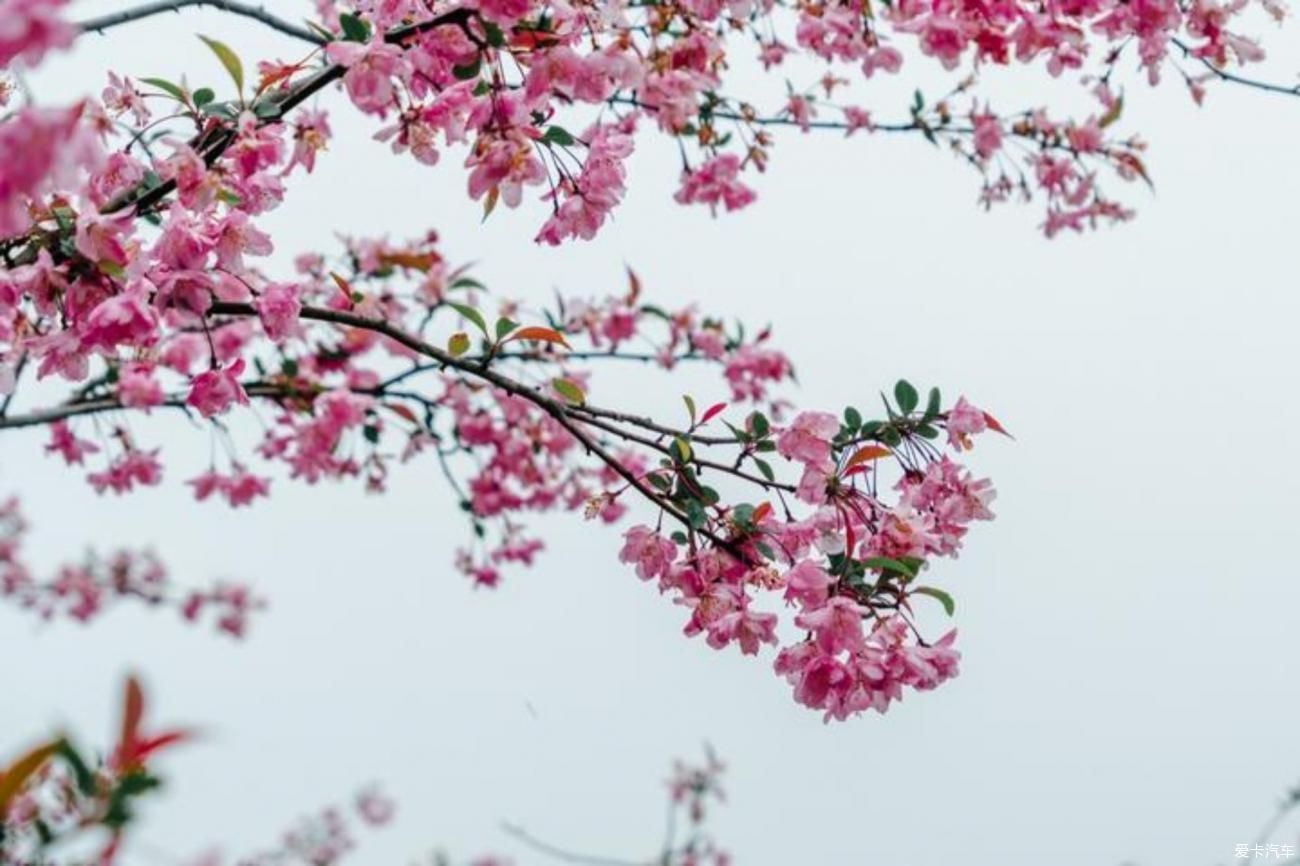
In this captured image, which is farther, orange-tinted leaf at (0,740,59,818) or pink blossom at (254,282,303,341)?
pink blossom at (254,282,303,341)

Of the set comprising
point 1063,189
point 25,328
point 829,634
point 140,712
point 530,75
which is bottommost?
point 140,712

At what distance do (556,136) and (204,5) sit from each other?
3.01 feet

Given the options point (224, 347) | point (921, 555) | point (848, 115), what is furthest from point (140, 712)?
point (848, 115)

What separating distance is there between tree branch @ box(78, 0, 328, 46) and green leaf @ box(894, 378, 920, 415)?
3.55ft

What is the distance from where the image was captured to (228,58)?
171cm

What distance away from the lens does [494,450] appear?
4852 mm

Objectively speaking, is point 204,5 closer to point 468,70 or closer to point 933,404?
point 468,70

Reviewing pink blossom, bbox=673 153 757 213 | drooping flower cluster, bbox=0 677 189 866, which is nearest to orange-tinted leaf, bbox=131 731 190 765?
A: drooping flower cluster, bbox=0 677 189 866

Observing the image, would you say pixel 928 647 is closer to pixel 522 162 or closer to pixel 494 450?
pixel 522 162

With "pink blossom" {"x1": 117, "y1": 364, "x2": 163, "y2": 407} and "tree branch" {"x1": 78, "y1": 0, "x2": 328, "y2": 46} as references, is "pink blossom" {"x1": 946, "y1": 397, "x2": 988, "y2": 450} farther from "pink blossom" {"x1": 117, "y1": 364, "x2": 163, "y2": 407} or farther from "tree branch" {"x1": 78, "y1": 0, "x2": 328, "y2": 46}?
"pink blossom" {"x1": 117, "y1": 364, "x2": 163, "y2": 407}

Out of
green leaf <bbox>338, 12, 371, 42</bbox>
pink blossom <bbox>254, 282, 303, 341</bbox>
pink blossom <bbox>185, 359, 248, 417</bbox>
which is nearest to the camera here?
green leaf <bbox>338, 12, 371, 42</bbox>

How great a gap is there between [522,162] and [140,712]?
3.18 ft

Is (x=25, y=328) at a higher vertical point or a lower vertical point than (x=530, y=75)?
lower

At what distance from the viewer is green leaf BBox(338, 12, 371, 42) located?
1.73 meters
